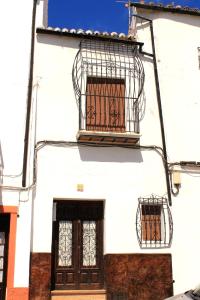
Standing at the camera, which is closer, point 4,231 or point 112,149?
point 4,231

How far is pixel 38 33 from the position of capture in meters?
10.4

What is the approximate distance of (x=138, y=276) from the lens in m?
9.52

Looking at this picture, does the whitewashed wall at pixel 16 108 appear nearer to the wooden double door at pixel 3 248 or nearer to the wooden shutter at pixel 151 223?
the wooden double door at pixel 3 248

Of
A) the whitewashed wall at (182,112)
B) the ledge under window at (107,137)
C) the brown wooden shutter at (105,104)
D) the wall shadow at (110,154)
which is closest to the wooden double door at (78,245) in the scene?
the wall shadow at (110,154)

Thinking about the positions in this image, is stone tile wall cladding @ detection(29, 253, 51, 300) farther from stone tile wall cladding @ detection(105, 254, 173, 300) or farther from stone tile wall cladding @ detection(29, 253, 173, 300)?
stone tile wall cladding @ detection(105, 254, 173, 300)

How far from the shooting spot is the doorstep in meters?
9.29

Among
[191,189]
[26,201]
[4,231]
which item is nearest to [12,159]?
[26,201]

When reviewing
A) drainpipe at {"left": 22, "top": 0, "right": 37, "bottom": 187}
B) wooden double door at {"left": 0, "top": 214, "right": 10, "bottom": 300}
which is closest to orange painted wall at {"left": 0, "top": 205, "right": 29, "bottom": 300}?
wooden double door at {"left": 0, "top": 214, "right": 10, "bottom": 300}

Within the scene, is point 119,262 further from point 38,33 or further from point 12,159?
point 38,33

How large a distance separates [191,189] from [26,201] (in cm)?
387

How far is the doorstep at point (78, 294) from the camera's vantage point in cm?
929

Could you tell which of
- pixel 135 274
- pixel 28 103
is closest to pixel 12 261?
pixel 135 274

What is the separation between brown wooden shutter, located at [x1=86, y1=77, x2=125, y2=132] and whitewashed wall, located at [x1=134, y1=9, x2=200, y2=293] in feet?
2.45

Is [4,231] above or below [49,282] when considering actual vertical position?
above
